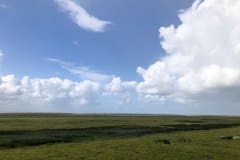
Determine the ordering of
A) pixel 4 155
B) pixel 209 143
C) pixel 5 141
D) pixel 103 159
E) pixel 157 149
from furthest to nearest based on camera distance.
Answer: pixel 5 141, pixel 209 143, pixel 157 149, pixel 4 155, pixel 103 159

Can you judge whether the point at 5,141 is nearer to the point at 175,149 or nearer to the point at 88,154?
the point at 88,154

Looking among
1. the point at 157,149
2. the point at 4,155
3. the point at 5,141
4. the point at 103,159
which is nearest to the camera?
the point at 103,159

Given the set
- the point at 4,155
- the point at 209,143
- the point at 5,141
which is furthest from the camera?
the point at 5,141

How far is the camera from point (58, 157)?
3966 centimetres

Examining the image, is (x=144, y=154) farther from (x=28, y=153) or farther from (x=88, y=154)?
(x=28, y=153)

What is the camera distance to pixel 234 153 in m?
43.8

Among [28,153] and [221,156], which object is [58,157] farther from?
[221,156]

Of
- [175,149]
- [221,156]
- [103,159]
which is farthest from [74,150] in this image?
[221,156]

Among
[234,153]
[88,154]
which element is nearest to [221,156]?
[234,153]

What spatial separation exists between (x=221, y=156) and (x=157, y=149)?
23.3 ft

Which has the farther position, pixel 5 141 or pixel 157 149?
pixel 5 141

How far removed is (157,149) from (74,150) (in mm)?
9518

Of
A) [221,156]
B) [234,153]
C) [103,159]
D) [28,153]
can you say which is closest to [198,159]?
[221,156]

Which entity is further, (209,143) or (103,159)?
(209,143)
